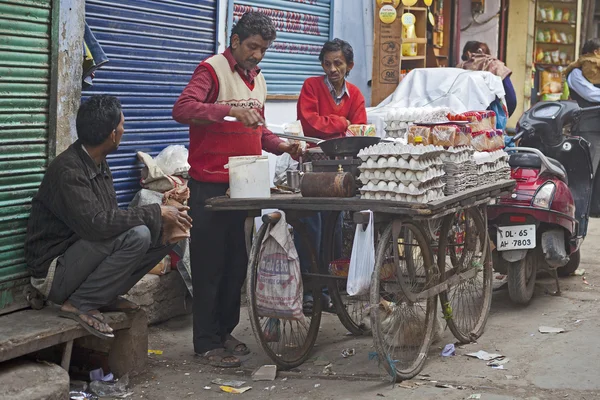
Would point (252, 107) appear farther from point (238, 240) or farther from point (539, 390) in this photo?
point (539, 390)

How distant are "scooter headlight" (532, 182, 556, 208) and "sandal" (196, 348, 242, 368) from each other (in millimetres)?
2603

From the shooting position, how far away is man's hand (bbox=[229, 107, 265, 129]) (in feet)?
16.5

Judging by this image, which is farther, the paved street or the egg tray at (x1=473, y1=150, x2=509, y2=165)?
the egg tray at (x1=473, y1=150, x2=509, y2=165)

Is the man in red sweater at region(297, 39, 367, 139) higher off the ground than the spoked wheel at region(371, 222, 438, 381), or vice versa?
the man in red sweater at region(297, 39, 367, 139)

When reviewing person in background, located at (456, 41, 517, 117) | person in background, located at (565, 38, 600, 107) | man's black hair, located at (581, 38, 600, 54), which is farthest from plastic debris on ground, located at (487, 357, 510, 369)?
man's black hair, located at (581, 38, 600, 54)

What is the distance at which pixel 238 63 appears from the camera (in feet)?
17.8

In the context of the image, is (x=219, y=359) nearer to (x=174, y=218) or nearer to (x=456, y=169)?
(x=174, y=218)

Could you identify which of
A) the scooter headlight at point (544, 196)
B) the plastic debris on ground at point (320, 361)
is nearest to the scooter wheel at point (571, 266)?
the scooter headlight at point (544, 196)

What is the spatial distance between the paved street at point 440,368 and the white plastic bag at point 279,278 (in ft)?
1.37

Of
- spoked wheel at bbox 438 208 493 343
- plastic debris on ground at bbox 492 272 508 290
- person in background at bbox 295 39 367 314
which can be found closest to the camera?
spoked wheel at bbox 438 208 493 343

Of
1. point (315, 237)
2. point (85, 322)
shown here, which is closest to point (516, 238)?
point (315, 237)

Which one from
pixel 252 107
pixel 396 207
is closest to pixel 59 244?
pixel 252 107

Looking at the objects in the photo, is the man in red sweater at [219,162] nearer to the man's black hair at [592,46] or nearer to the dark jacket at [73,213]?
the dark jacket at [73,213]

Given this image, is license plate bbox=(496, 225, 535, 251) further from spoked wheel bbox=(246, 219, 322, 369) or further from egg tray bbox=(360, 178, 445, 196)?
egg tray bbox=(360, 178, 445, 196)
